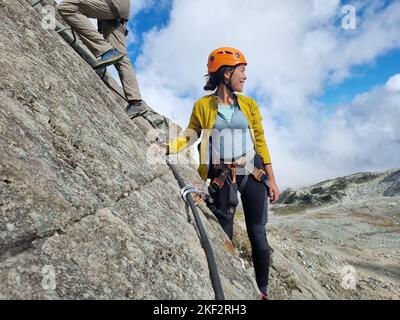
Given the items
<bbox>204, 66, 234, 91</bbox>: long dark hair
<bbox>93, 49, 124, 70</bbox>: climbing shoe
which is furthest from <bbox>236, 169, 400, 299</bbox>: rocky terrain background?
<bbox>93, 49, 124, 70</bbox>: climbing shoe

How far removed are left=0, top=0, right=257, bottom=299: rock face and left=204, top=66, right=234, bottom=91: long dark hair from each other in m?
1.88

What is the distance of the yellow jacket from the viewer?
6.25 m

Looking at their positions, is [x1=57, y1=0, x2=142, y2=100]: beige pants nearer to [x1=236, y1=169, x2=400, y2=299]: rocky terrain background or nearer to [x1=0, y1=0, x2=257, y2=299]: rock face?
[x1=0, y1=0, x2=257, y2=299]: rock face

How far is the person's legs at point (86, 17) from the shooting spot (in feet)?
24.2

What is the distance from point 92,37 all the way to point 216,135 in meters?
3.77

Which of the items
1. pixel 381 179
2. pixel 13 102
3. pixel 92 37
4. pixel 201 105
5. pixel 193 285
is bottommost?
pixel 193 285

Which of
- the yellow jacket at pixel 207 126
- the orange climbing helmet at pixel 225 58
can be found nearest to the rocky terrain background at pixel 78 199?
the yellow jacket at pixel 207 126

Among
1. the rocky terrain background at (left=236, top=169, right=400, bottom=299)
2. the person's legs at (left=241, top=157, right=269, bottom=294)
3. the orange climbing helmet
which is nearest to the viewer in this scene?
the person's legs at (left=241, top=157, right=269, bottom=294)

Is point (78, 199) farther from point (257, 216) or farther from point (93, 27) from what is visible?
point (93, 27)

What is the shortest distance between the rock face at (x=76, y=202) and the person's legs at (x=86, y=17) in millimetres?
1379
